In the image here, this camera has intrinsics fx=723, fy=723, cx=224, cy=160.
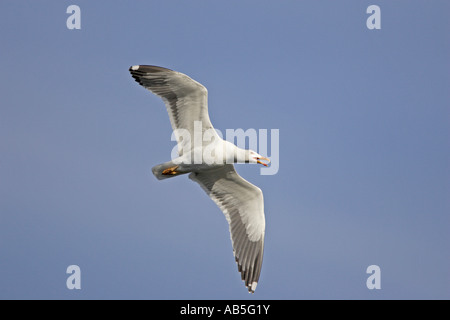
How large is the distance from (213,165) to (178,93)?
1.59 meters

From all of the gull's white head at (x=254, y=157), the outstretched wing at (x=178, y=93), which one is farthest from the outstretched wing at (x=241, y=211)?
the outstretched wing at (x=178, y=93)

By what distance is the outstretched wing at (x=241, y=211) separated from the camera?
48.3 ft

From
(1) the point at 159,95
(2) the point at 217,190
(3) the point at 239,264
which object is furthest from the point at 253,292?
(1) the point at 159,95

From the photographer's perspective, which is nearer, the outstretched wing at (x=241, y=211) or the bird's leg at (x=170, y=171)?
the bird's leg at (x=170, y=171)

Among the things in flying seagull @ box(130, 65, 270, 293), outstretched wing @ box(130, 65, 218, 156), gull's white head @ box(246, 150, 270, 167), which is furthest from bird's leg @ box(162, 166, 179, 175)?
gull's white head @ box(246, 150, 270, 167)

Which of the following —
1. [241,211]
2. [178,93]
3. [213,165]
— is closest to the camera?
[178,93]

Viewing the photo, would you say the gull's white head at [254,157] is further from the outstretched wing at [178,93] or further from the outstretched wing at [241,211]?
the outstretched wing at [178,93]

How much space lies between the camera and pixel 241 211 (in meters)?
15.0

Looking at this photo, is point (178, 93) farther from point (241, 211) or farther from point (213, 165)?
point (241, 211)

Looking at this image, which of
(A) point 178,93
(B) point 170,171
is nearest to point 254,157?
(B) point 170,171

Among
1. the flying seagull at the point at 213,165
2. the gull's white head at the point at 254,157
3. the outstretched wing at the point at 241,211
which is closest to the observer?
the flying seagull at the point at 213,165

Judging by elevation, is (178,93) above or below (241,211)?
above

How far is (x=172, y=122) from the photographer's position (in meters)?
14.3

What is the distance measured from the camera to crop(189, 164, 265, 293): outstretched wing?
14727 mm
